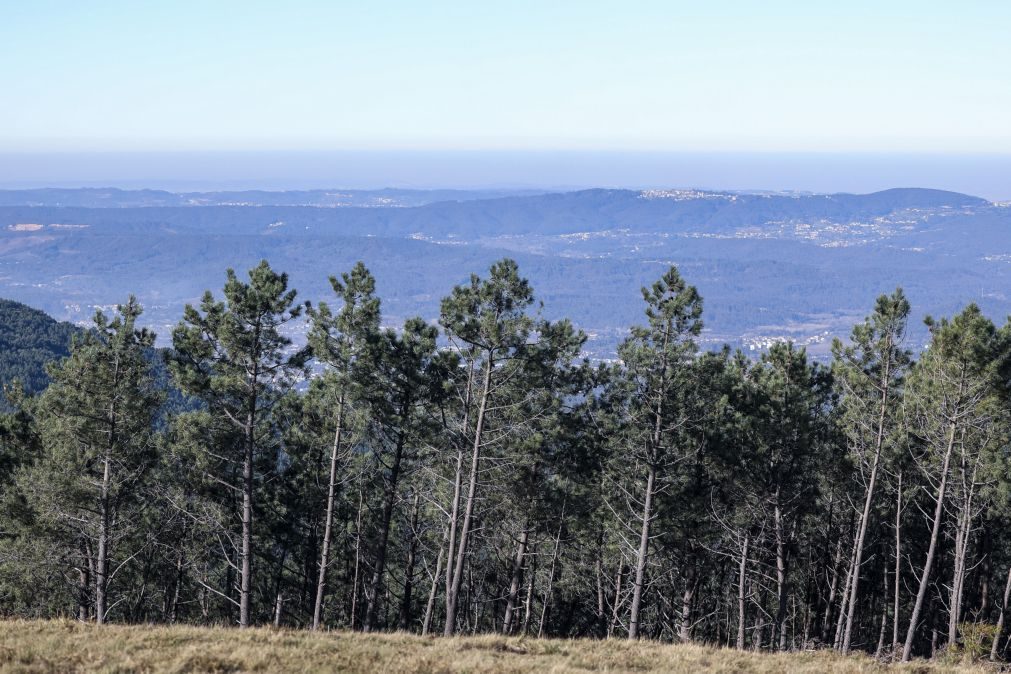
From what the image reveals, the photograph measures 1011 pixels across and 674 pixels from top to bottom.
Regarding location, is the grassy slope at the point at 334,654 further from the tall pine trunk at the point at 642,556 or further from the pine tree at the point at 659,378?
the pine tree at the point at 659,378

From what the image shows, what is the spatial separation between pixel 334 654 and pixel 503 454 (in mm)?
8188

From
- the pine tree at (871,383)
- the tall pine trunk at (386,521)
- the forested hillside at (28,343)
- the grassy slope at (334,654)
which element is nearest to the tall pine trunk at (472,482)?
the tall pine trunk at (386,521)

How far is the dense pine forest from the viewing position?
18453mm

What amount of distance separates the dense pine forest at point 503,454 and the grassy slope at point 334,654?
3.42 meters

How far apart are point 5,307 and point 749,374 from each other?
98963 mm

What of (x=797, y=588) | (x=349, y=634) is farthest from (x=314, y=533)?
(x=797, y=588)

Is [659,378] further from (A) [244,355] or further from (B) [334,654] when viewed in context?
(B) [334,654]

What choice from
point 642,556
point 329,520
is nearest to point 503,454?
point 642,556

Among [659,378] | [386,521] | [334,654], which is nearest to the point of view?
[334,654]

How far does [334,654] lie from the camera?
12.9 meters

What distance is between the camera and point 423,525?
23203mm

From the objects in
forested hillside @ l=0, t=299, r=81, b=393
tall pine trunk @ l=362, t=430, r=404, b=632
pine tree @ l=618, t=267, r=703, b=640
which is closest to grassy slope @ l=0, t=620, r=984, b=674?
pine tree @ l=618, t=267, r=703, b=640

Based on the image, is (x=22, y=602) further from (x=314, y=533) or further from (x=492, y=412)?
(x=492, y=412)

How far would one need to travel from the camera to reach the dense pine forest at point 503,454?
18453 millimetres
